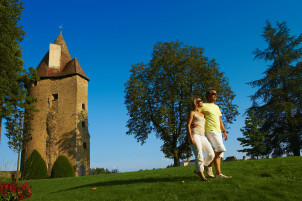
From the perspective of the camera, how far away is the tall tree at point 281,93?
2520cm

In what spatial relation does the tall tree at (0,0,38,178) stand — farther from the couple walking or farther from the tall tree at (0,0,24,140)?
the couple walking

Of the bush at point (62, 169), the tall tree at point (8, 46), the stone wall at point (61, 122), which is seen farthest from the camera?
the stone wall at point (61, 122)

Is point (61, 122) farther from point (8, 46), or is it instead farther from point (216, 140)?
point (216, 140)

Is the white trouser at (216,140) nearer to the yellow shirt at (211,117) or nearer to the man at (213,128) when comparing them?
the man at (213,128)

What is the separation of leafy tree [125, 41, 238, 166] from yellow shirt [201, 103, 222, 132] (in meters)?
16.9

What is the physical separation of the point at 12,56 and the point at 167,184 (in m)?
21.5

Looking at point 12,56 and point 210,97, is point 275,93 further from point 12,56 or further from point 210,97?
point 12,56

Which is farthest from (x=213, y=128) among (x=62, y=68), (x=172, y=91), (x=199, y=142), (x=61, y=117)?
(x=62, y=68)

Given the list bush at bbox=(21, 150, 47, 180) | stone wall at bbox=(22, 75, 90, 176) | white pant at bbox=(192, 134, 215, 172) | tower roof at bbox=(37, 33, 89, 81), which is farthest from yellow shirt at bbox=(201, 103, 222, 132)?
tower roof at bbox=(37, 33, 89, 81)

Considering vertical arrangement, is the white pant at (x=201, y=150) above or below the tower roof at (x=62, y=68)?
below

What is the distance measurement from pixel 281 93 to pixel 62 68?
28673 mm

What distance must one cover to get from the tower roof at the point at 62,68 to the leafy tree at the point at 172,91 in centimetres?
1114

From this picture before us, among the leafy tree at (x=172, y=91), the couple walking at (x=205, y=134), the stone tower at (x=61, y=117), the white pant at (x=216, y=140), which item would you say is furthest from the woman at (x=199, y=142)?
the stone tower at (x=61, y=117)

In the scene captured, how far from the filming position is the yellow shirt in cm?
718
